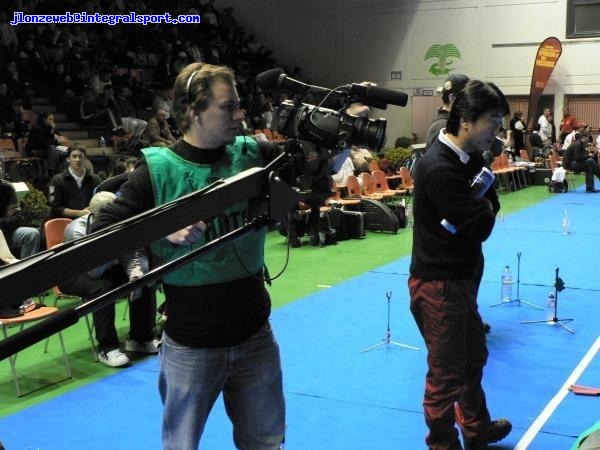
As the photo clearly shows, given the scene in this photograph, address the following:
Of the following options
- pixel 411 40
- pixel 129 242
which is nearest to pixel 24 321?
pixel 129 242

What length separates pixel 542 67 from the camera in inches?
867

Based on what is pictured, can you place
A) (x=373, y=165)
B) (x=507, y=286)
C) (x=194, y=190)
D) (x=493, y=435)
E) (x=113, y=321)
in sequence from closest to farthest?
(x=194, y=190) < (x=493, y=435) < (x=113, y=321) < (x=507, y=286) < (x=373, y=165)

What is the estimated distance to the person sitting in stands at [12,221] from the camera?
6.97 meters

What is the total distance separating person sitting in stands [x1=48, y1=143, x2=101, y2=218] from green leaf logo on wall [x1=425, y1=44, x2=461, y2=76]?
1784 cm

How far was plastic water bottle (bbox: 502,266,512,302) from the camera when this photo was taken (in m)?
7.03

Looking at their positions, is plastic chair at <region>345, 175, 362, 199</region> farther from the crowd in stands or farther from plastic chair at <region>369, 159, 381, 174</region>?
the crowd in stands

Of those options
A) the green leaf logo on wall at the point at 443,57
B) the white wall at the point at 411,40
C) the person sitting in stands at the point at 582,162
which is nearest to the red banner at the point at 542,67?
the white wall at the point at 411,40

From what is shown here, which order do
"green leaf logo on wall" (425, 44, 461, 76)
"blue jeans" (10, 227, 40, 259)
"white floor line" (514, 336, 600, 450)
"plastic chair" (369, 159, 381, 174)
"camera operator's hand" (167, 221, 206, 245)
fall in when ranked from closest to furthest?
1. "camera operator's hand" (167, 221, 206, 245)
2. "white floor line" (514, 336, 600, 450)
3. "blue jeans" (10, 227, 40, 259)
4. "plastic chair" (369, 159, 381, 174)
5. "green leaf logo on wall" (425, 44, 461, 76)

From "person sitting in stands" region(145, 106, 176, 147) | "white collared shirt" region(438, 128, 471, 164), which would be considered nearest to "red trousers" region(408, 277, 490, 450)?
"white collared shirt" region(438, 128, 471, 164)

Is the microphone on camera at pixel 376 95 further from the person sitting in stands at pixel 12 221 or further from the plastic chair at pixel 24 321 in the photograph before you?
A: the person sitting in stands at pixel 12 221

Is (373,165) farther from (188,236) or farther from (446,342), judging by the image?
(188,236)

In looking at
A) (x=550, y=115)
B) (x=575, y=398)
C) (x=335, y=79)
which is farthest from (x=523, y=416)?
(x=335, y=79)

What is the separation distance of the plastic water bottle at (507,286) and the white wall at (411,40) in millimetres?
17041

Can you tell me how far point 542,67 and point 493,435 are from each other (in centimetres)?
2005
